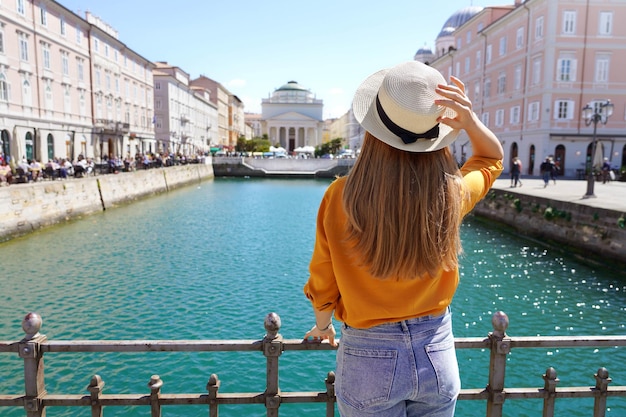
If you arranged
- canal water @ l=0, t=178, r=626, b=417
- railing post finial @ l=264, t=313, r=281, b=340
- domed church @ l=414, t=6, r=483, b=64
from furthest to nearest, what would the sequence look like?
domed church @ l=414, t=6, r=483, b=64, canal water @ l=0, t=178, r=626, b=417, railing post finial @ l=264, t=313, r=281, b=340

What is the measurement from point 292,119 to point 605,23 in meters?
90.0

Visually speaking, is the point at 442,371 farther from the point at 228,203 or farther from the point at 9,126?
the point at 9,126

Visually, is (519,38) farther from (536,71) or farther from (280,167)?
(280,167)

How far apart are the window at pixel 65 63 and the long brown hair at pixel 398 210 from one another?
4424 centimetres

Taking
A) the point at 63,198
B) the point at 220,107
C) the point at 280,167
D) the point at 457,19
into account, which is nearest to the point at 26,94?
the point at 63,198

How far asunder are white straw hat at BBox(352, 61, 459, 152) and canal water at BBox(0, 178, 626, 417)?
5.75 meters

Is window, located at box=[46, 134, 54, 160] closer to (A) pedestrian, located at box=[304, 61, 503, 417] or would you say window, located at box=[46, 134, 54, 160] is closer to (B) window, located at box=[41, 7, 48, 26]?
(B) window, located at box=[41, 7, 48, 26]

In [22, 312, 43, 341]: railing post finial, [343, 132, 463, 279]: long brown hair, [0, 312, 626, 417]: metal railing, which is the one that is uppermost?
[343, 132, 463, 279]: long brown hair

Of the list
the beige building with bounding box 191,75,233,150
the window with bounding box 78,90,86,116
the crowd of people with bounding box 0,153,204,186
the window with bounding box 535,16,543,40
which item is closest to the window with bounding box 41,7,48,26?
the window with bounding box 78,90,86,116

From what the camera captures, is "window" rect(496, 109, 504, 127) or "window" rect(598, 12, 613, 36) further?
"window" rect(496, 109, 504, 127)

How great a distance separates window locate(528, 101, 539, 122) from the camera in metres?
36.5

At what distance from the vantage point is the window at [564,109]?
3528 cm

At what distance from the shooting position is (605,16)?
34969 mm

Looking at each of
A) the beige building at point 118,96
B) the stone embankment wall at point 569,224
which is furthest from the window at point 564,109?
the beige building at point 118,96
